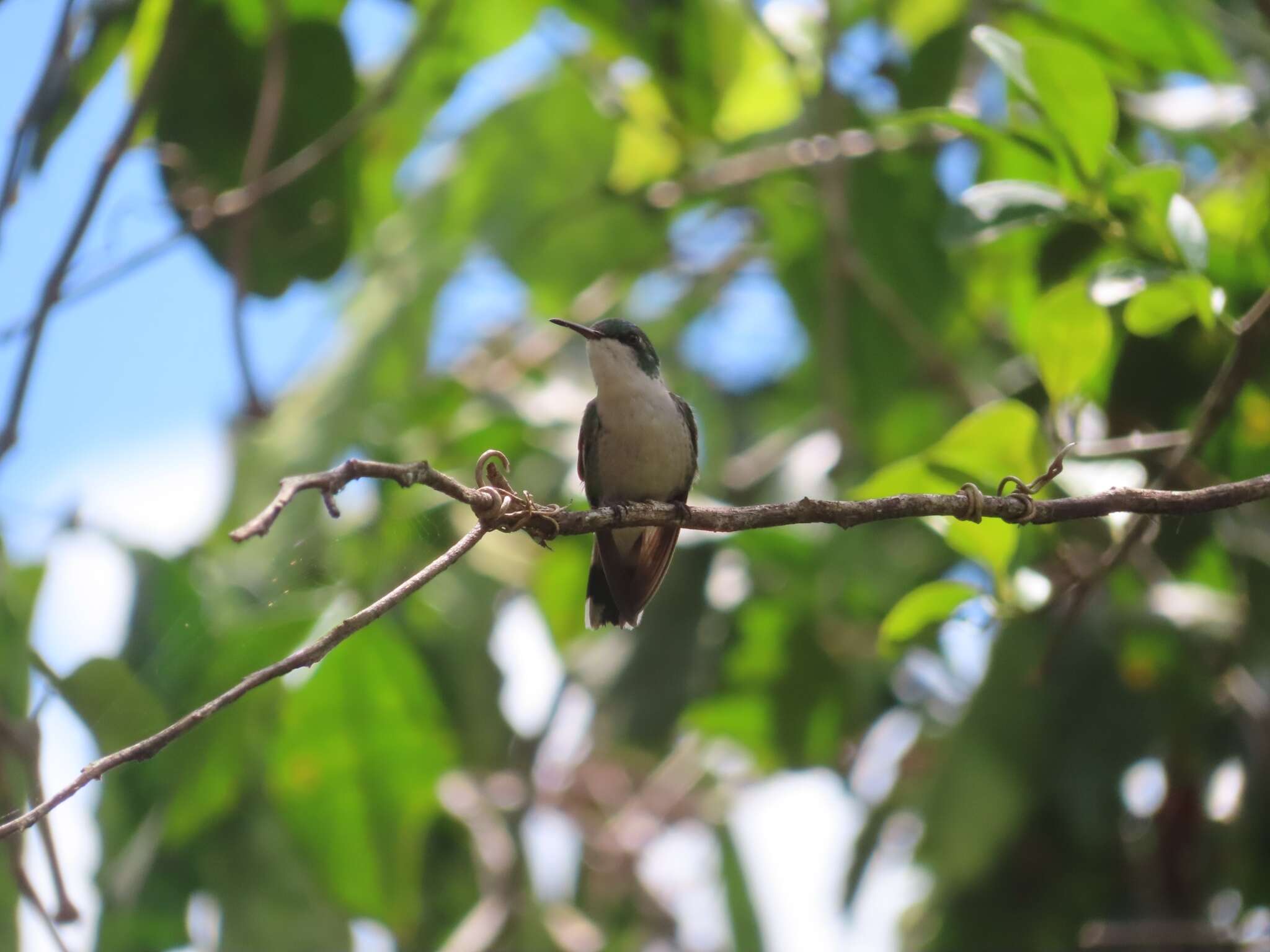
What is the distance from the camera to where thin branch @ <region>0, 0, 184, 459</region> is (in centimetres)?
322

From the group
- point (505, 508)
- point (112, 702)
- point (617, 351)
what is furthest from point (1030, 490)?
point (617, 351)

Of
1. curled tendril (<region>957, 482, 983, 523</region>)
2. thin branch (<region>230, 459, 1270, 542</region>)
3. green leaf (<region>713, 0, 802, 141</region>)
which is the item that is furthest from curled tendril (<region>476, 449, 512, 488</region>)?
green leaf (<region>713, 0, 802, 141</region>)

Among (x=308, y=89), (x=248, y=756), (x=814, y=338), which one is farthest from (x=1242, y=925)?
(x=308, y=89)

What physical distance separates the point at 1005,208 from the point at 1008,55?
0.34 meters

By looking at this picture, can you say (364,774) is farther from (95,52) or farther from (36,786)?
(95,52)

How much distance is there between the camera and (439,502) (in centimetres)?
441

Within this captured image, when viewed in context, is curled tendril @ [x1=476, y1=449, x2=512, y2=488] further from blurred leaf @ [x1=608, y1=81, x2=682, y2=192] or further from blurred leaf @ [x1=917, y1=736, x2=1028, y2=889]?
blurred leaf @ [x1=608, y1=81, x2=682, y2=192]

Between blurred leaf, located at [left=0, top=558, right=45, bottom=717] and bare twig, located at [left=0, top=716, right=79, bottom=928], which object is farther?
blurred leaf, located at [left=0, top=558, right=45, bottom=717]

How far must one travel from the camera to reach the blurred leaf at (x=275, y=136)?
4.26 meters

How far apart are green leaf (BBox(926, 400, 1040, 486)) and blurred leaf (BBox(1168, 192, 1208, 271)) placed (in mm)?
475

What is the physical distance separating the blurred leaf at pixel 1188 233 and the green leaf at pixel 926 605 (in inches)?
34.1

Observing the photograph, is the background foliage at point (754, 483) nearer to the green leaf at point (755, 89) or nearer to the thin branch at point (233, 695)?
the green leaf at point (755, 89)

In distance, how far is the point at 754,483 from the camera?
5.75 m

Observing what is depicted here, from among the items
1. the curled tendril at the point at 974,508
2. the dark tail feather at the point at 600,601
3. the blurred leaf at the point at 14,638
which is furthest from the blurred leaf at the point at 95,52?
the curled tendril at the point at 974,508
